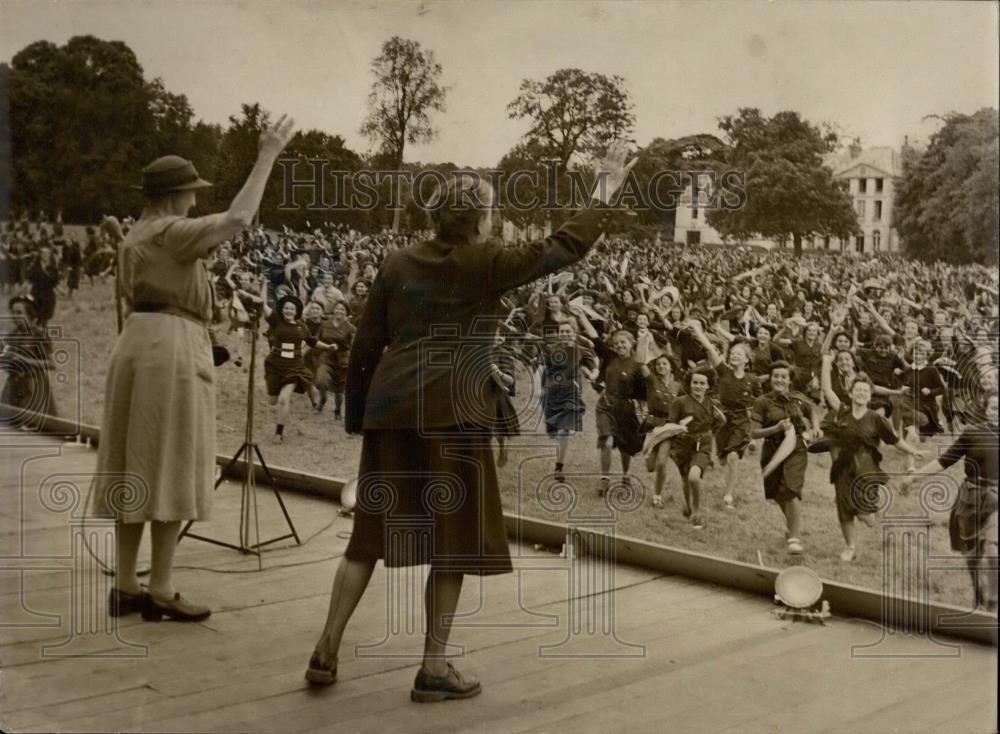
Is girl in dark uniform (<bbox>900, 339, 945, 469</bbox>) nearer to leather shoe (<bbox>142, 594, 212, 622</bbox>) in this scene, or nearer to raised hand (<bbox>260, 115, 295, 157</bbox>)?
raised hand (<bbox>260, 115, 295, 157</bbox>)

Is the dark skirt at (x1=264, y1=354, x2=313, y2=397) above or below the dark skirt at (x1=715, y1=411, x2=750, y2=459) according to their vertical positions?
above

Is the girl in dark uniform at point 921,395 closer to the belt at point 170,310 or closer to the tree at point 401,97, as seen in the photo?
the tree at point 401,97

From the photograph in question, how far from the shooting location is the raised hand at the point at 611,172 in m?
4.36

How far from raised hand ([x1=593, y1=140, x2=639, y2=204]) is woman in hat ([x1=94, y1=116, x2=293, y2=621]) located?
3.32 ft

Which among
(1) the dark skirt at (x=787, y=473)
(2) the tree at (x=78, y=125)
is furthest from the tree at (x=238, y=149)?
(1) the dark skirt at (x=787, y=473)

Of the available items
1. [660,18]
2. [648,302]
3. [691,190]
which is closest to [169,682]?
[648,302]

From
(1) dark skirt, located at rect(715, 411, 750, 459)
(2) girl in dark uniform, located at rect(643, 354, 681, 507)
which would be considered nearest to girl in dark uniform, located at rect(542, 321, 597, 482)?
(2) girl in dark uniform, located at rect(643, 354, 681, 507)

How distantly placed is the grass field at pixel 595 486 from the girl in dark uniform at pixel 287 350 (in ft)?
0.13

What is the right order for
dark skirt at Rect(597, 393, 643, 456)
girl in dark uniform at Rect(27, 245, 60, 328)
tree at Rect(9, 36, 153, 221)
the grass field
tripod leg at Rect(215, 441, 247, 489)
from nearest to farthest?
the grass field < dark skirt at Rect(597, 393, 643, 456) < tripod leg at Rect(215, 441, 247, 489) < tree at Rect(9, 36, 153, 221) < girl in dark uniform at Rect(27, 245, 60, 328)

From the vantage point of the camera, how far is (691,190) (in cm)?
453

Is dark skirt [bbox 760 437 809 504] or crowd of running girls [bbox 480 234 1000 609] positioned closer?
crowd of running girls [bbox 480 234 1000 609]

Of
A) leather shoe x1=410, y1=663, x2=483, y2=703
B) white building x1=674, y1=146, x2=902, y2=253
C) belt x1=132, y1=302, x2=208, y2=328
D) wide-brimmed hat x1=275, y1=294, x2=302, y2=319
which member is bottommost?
leather shoe x1=410, y1=663, x2=483, y2=703

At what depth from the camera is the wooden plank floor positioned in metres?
4.32

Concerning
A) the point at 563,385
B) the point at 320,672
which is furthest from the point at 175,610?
the point at 563,385
